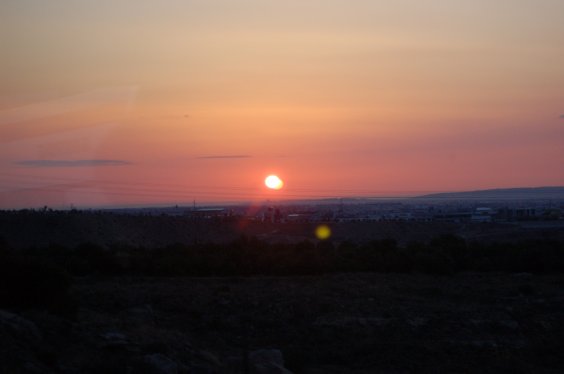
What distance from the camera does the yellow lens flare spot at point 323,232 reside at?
8810 cm

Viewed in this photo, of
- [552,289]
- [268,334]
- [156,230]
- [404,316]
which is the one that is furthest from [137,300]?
[156,230]

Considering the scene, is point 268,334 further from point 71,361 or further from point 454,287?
point 454,287

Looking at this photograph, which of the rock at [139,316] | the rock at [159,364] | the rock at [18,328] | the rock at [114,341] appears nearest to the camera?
the rock at [159,364]

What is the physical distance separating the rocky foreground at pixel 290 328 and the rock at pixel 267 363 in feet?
0.16

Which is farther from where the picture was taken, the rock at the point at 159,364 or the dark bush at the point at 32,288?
the dark bush at the point at 32,288

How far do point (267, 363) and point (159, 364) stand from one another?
298 centimetres

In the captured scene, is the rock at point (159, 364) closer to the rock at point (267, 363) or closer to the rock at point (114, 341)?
the rock at point (114, 341)

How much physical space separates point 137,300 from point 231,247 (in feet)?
68.0

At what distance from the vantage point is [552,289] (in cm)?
3453

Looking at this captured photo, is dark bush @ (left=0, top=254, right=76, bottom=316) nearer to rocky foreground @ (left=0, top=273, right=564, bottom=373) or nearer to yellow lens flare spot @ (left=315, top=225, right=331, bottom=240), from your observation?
rocky foreground @ (left=0, top=273, right=564, bottom=373)

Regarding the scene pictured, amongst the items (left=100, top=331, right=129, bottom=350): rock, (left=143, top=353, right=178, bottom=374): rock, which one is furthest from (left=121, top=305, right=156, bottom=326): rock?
(left=143, top=353, right=178, bottom=374): rock

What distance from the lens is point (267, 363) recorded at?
18578 mm

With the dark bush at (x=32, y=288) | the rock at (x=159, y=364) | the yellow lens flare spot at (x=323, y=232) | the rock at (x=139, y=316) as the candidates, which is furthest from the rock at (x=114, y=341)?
the yellow lens flare spot at (x=323, y=232)

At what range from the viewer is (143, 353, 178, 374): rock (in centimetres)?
1644
